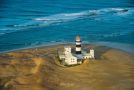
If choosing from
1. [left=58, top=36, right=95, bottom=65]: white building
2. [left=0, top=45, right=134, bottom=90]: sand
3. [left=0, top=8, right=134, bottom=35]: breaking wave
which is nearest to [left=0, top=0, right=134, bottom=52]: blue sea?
[left=0, top=8, right=134, bottom=35]: breaking wave

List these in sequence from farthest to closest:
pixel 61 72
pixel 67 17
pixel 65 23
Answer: pixel 67 17 → pixel 65 23 → pixel 61 72

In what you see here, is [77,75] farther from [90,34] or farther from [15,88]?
[90,34]

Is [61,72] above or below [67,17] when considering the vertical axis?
below

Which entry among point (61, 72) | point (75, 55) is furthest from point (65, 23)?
point (61, 72)

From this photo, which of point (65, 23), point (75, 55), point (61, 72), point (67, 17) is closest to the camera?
point (61, 72)

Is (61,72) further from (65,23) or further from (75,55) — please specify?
(65,23)

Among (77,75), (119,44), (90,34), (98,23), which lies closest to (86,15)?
(98,23)

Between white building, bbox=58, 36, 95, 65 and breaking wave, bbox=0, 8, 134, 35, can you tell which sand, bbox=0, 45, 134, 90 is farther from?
breaking wave, bbox=0, 8, 134, 35
